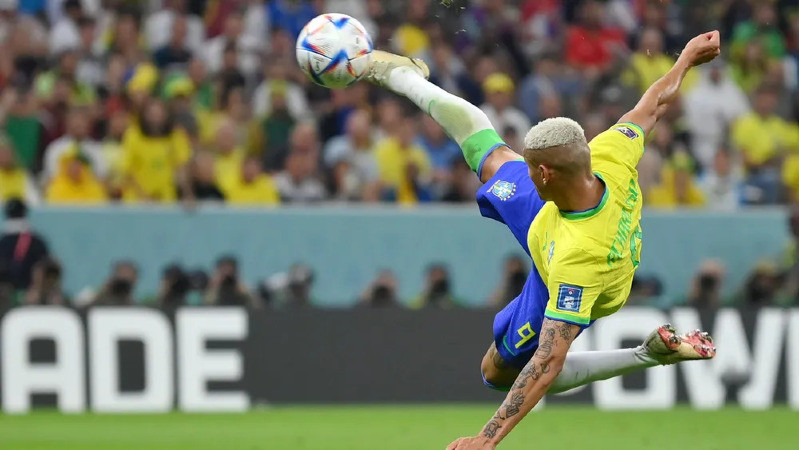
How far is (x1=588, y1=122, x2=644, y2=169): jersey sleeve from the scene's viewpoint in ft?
29.6

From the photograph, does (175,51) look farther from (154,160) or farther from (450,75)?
(450,75)

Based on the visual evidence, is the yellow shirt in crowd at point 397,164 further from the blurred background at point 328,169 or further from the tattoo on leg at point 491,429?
the tattoo on leg at point 491,429

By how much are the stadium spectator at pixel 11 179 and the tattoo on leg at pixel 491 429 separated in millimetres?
9755

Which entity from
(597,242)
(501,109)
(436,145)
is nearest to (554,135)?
(597,242)

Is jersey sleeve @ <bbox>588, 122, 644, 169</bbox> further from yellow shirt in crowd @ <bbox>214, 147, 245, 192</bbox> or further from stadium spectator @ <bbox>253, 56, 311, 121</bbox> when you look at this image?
stadium spectator @ <bbox>253, 56, 311, 121</bbox>

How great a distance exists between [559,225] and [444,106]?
161cm

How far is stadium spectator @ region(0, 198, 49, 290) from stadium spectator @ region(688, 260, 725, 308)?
22.9 ft

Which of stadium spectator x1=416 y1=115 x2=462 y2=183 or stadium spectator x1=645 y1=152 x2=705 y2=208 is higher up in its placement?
stadium spectator x1=416 y1=115 x2=462 y2=183

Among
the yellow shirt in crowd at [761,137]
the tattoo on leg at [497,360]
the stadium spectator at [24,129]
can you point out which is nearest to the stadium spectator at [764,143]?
the yellow shirt in crowd at [761,137]

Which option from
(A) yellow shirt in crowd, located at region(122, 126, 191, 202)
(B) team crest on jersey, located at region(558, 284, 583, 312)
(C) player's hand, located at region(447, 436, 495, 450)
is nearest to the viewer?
(C) player's hand, located at region(447, 436, 495, 450)

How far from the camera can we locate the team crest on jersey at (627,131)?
9.23m

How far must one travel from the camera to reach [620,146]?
911 cm

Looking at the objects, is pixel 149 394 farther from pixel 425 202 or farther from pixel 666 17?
pixel 666 17

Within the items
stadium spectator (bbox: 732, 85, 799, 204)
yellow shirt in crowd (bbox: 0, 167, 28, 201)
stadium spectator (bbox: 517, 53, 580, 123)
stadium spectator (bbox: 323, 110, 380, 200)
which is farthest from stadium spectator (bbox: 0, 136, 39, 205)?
stadium spectator (bbox: 732, 85, 799, 204)
